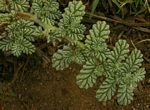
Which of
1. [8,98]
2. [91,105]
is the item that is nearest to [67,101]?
[91,105]

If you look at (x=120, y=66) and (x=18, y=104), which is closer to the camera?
(x=120, y=66)

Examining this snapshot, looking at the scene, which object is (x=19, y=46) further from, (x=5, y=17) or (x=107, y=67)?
(x=107, y=67)

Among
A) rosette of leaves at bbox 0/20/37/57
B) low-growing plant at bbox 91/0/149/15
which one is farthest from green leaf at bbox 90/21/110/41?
low-growing plant at bbox 91/0/149/15

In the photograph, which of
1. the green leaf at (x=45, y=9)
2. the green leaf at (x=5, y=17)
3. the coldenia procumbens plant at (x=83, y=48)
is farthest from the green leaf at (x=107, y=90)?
the green leaf at (x=5, y=17)

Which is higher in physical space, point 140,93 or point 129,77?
point 129,77

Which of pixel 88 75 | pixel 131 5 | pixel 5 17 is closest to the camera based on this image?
pixel 88 75

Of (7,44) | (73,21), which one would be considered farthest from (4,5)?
(73,21)

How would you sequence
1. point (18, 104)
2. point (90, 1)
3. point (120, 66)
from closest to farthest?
1. point (120, 66)
2. point (18, 104)
3. point (90, 1)

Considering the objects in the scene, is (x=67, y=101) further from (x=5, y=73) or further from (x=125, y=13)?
(x=125, y=13)

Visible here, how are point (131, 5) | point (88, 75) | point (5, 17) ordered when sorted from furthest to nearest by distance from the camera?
point (131, 5) → point (5, 17) → point (88, 75)

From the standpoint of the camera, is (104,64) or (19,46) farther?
(19,46)
